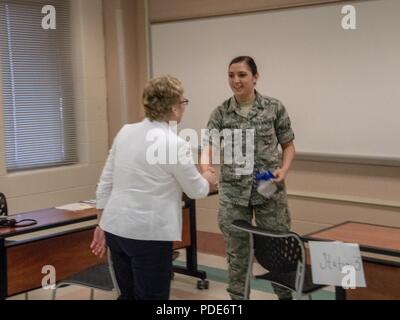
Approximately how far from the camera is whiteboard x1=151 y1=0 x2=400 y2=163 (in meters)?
3.75

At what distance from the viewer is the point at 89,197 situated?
16.9 feet

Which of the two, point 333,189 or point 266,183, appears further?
point 333,189

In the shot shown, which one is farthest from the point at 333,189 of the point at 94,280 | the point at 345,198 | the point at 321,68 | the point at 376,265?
the point at 94,280

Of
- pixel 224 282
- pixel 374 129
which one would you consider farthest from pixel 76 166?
pixel 374 129

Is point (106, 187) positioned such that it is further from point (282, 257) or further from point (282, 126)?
point (282, 126)

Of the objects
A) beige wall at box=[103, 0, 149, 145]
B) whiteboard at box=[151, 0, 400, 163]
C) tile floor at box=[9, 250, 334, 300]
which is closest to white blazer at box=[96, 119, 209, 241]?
tile floor at box=[9, 250, 334, 300]

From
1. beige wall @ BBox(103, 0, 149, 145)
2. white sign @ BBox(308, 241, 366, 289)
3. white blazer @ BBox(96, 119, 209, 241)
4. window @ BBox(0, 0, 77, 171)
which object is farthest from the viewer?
beige wall @ BBox(103, 0, 149, 145)

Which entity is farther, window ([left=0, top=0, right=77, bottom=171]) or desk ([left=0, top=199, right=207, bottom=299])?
window ([left=0, top=0, right=77, bottom=171])

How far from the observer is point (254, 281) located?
4.07 meters

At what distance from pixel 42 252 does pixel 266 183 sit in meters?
1.35

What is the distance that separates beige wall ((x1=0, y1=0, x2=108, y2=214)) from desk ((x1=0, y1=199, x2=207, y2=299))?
53.2 inches

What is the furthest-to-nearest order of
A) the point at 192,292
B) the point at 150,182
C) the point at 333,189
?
the point at 333,189 < the point at 192,292 < the point at 150,182

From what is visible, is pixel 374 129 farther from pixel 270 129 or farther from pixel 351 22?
pixel 270 129

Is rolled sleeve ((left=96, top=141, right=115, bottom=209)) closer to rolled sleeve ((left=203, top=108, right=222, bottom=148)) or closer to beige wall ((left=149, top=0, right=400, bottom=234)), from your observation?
rolled sleeve ((left=203, top=108, right=222, bottom=148))
